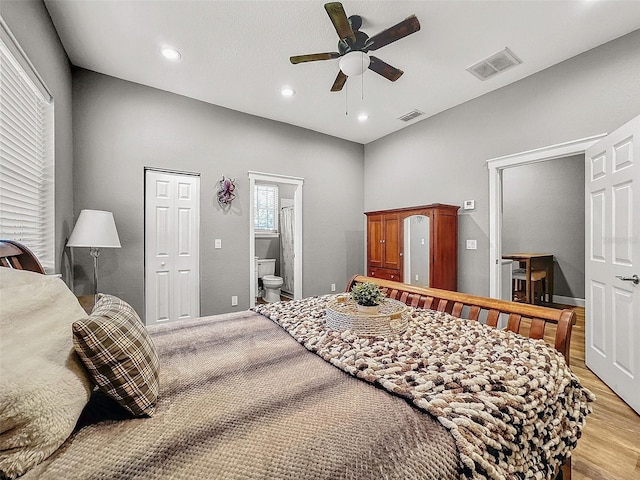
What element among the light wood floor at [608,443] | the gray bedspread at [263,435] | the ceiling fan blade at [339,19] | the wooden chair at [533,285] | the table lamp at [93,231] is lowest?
the light wood floor at [608,443]

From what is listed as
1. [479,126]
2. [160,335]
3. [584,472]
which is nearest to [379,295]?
[160,335]

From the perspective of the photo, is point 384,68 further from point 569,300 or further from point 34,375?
point 569,300

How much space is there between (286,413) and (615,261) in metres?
2.81

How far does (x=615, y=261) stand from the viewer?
231cm

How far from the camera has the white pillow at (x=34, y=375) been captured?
2.05ft

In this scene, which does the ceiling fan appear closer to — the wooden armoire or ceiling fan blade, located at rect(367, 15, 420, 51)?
ceiling fan blade, located at rect(367, 15, 420, 51)

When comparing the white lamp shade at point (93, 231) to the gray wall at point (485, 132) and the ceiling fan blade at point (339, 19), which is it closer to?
the ceiling fan blade at point (339, 19)

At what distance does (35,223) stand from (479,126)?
14.6 ft

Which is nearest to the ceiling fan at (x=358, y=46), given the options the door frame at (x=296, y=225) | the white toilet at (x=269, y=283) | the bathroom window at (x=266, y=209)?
the door frame at (x=296, y=225)

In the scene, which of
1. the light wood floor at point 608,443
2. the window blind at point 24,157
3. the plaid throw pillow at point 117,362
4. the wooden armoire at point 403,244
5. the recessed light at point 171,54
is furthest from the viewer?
the wooden armoire at point 403,244

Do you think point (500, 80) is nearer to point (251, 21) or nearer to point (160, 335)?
point (251, 21)

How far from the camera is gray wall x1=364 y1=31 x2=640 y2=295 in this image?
8.45 ft

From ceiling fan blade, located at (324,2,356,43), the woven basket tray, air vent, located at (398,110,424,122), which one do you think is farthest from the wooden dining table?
ceiling fan blade, located at (324,2,356,43)

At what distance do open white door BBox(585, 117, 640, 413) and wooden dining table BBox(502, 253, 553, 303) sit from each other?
2.43m
